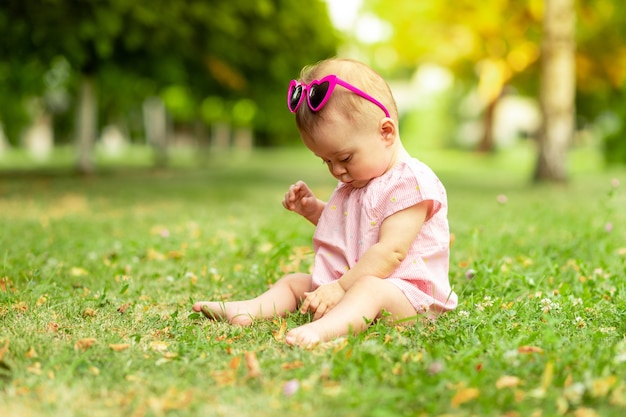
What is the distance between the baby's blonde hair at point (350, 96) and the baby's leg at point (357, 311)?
653 millimetres

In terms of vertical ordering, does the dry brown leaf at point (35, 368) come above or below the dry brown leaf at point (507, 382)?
below

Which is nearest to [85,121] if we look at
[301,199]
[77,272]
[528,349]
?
[77,272]

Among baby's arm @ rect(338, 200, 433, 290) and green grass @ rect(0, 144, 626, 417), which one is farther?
baby's arm @ rect(338, 200, 433, 290)

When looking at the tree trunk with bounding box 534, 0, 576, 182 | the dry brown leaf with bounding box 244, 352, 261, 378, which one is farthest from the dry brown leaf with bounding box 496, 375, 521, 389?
the tree trunk with bounding box 534, 0, 576, 182

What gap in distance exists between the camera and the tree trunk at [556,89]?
1184 cm

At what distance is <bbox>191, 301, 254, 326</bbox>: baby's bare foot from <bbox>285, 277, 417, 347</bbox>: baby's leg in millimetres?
398

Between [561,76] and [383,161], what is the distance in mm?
10279

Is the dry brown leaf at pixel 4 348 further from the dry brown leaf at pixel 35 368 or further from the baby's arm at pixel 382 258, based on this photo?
the baby's arm at pixel 382 258

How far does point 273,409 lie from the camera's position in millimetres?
1909

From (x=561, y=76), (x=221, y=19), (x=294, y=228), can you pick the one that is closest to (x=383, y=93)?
(x=294, y=228)

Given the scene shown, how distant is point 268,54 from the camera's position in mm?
13055

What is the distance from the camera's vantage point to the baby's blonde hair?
2.72m

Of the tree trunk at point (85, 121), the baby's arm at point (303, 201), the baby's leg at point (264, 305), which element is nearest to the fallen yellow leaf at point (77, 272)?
the baby's leg at point (264, 305)

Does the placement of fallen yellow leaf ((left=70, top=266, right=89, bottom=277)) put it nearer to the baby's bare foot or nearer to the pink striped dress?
the baby's bare foot
